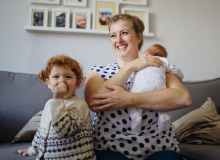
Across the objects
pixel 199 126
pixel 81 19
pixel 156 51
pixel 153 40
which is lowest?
pixel 199 126

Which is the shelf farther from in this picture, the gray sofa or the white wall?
the gray sofa

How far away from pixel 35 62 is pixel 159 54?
136 centimetres

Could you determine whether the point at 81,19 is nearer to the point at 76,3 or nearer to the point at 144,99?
the point at 76,3

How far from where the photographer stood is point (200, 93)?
2.10 m

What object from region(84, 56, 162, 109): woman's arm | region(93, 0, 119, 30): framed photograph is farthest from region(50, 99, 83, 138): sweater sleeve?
region(93, 0, 119, 30): framed photograph

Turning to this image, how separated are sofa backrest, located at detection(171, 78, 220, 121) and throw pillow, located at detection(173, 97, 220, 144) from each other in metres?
0.12

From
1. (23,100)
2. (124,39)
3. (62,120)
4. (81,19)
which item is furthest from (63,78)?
(81,19)

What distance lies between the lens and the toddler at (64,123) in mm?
1047

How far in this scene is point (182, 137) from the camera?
1819mm

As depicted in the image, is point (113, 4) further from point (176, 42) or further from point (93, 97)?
point (93, 97)

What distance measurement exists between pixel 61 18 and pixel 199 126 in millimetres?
1596

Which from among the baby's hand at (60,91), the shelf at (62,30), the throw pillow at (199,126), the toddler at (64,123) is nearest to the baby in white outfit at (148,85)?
the toddler at (64,123)

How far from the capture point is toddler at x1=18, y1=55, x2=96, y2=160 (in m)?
1.05

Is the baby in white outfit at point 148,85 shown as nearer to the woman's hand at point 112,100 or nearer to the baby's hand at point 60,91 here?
the woman's hand at point 112,100
